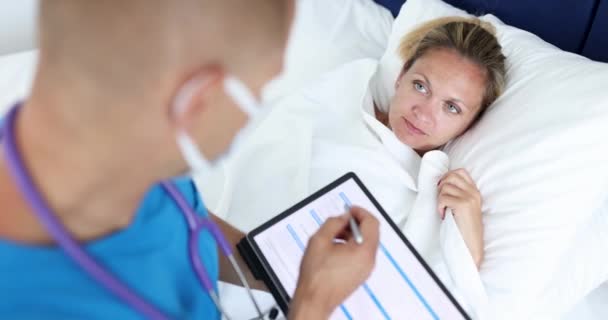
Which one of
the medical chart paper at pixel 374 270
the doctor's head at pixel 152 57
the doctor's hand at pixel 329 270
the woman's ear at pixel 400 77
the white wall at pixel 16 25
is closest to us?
the doctor's head at pixel 152 57

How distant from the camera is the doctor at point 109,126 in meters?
0.44

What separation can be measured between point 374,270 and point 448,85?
55cm

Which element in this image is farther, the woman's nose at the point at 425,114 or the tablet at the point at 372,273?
the woman's nose at the point at 425,114

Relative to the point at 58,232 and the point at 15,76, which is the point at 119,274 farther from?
the point at 15,76

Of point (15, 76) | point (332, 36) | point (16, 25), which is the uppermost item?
point (16, 25)

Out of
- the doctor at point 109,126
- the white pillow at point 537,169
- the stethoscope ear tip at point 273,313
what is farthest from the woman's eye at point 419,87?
the doctor at point 109,126

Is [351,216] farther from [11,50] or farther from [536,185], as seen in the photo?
[11,50]

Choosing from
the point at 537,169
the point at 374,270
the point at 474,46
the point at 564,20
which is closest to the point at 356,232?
the point at 374,270

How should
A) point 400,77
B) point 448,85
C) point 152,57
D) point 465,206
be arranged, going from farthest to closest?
point 400,77 → point 448,85 → point 465,206 → point 152,57

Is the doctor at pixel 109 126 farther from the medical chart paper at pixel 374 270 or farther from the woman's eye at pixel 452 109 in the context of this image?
the woman's eye at pixel 452 109

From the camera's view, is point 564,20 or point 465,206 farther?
point 564,20

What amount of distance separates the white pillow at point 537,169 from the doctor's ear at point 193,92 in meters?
0.84

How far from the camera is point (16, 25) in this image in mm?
1508

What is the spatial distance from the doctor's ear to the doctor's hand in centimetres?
27
